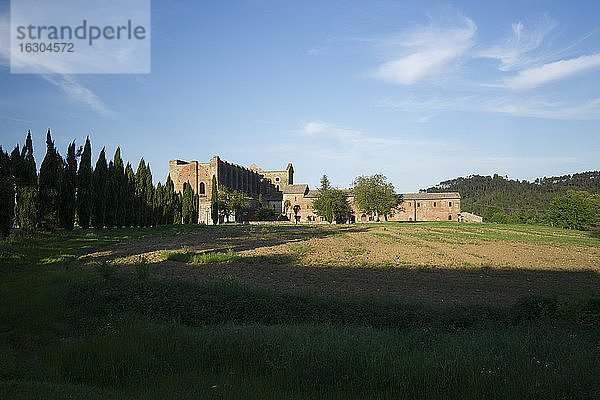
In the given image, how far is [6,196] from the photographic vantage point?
1848 cm

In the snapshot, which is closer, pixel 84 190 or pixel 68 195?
pixel 68 195

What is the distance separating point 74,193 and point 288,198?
59564 millimetres

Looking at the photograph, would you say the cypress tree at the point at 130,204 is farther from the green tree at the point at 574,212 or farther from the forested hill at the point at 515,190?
the forested hill at the point at 515,190

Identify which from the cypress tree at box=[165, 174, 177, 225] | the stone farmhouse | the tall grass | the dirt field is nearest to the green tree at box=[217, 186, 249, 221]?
the stone farmhouse

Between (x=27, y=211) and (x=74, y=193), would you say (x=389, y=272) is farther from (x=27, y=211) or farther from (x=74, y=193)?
(x=74, y=193)

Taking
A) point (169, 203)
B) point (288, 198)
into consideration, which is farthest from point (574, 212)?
point (169, 203)

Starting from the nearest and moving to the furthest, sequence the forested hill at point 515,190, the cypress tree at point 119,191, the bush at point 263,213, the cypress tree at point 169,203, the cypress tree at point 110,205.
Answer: the cypress tree at point 110,205 < the cypress tree at point 119,191 < the cypress tree at point 169,203 < the bush at point 263,213 < the forested hill at point 515,190

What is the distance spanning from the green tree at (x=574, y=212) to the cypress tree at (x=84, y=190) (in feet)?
233

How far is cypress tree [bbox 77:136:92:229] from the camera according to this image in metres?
28.1

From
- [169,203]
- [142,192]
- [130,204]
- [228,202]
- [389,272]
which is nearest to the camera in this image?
[389,272]

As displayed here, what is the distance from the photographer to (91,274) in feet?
36.2

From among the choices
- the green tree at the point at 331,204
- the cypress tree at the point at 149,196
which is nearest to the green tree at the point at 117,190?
the cypress tree at the point at 149,196

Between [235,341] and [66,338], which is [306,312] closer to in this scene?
[235,341]

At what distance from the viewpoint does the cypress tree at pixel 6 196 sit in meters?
18.2
